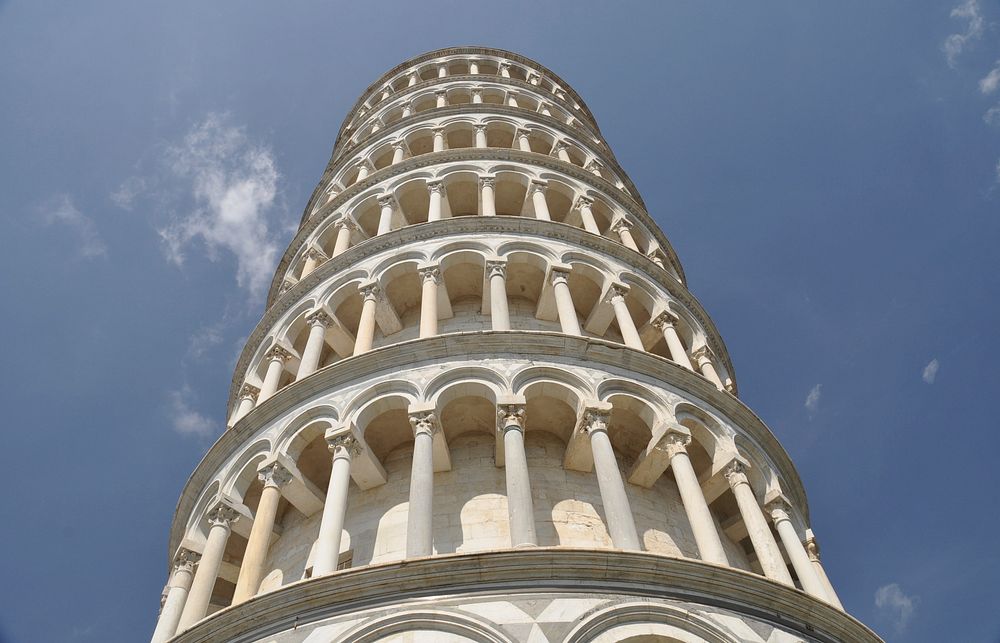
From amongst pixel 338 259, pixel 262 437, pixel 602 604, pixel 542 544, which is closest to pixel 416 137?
pixel 338 259

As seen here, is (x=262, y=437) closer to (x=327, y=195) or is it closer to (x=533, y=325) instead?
(x=533, y=325)

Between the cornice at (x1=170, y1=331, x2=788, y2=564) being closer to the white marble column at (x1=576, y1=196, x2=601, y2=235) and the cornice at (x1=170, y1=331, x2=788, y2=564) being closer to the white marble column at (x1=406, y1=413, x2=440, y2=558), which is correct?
the white marble column at (x1=406, y1=413, x2=440, y2=558)

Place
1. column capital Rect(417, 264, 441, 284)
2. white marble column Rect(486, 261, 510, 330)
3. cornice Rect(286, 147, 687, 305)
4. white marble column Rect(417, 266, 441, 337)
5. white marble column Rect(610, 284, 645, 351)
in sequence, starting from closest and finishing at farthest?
white marble column Rect(486, 261, 510, 330)
white marble column Rect(417, 266, 441, 337)
white marble column Rect(610, 284, 645, 351)
column capital Rect(417, 264, 441, 284)
cornice Rect(286, 147, 687, 305)

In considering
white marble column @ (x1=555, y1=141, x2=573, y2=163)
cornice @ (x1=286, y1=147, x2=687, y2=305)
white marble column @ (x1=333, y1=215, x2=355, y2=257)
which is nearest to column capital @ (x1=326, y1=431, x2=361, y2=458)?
white marble column @ (x1=333, y1=215, x2=355, y2=257)

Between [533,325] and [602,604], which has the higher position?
[533,325]

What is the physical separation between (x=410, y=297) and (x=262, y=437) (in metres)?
5.65

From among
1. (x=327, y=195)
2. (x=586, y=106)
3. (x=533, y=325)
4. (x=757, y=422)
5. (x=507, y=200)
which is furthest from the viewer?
(x=586, y=106)

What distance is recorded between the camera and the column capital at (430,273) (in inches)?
742

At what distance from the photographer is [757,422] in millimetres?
17172

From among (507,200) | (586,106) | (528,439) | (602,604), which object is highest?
(586,106)

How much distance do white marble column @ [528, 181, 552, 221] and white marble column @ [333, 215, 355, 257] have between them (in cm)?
501

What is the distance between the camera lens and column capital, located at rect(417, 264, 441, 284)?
61.9ft

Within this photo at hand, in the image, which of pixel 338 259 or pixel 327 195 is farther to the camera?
pixel 327 195

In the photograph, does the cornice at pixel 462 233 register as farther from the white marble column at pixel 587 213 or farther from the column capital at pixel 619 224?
the column capital at pixel 619 224
